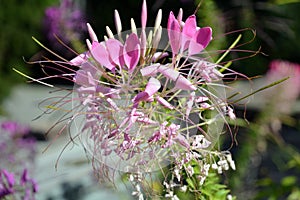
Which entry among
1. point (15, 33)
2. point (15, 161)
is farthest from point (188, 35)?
point (15, 33)

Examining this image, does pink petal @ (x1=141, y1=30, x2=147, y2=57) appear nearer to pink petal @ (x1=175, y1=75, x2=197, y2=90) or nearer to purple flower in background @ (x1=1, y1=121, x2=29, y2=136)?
pink petal @ (x1=175, y1=75, x2=197, y2=90)

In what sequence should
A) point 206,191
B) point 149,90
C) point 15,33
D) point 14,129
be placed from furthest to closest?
point 15,33
point 14,129
point 206,191
point 149,90

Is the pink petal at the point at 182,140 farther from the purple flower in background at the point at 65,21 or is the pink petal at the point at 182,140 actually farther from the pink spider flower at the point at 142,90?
the purple flower in background at the point at 65,21

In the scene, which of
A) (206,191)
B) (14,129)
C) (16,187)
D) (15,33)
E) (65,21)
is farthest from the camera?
(15,33)

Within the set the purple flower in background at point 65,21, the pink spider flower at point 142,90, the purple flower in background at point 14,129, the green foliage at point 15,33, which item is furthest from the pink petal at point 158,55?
the green foliage at point 15,33

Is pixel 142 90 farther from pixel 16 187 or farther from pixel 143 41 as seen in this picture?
pixel 16 187

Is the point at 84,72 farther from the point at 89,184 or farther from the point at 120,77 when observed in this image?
the point at 89,184

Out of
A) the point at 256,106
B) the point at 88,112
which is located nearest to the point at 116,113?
the point at 88,112

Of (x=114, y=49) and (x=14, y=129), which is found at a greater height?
(x=114, y=49)

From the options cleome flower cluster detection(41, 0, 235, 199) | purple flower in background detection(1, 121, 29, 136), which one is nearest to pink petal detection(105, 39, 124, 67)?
cleome flower cluster detection(41, 0, 235, 199)
